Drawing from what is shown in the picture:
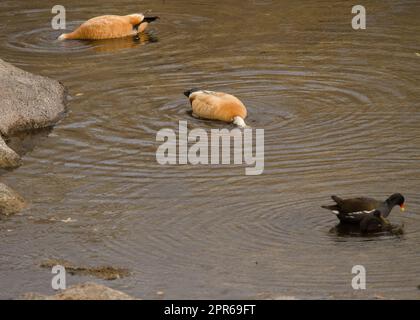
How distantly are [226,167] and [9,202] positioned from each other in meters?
2.38

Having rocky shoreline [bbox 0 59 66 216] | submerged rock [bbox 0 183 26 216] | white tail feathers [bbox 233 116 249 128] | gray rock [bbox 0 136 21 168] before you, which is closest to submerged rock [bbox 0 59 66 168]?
rocky shoreline [bbox 0 59 66 216]

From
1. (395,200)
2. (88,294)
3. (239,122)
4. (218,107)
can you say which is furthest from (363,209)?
(218,107)

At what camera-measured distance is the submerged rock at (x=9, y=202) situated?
10383 millimetres

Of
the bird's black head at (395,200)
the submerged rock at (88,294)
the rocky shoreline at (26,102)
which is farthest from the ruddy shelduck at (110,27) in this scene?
the submerged rock at (88,294)

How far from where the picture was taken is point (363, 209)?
9.73 meters

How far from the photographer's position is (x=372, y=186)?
10.8 m

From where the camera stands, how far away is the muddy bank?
8814 millimetres

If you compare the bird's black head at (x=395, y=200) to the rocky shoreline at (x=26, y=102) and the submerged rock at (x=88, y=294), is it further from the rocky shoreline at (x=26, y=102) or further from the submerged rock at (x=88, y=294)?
the rocky shoreline at (x=26, y=102)

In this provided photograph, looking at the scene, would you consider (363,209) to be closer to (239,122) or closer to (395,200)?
(395,200)

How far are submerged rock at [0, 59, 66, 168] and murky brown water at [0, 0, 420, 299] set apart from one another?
287mm

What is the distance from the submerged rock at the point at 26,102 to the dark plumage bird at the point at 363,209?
4766 millimetres
